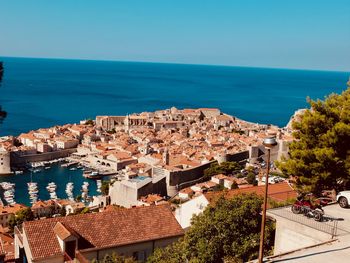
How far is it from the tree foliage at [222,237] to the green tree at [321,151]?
2195 millimetres

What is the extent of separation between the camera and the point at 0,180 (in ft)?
143

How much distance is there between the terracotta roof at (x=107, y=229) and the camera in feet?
28.6

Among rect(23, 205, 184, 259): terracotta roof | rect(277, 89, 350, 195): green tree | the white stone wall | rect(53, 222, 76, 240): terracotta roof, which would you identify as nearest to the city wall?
the white stone wall

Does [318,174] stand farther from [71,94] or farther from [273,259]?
[71,94]

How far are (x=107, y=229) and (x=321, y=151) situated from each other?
5.04 meters

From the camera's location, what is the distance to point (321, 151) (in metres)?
→ 9.02

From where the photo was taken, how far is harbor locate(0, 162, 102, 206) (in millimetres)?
36469

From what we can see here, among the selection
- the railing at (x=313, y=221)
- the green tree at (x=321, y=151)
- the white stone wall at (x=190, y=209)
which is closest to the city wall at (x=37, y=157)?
the white stone wall at (x=190, y=209)

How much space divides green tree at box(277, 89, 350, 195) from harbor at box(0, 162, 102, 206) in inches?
1073

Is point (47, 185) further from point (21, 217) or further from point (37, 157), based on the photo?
point (21, 217)

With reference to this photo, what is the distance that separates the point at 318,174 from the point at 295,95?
12375 centimetres

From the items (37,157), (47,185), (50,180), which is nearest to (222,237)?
(47,185)

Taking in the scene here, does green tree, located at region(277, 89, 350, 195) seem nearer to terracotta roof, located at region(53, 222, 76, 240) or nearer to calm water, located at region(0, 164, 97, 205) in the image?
terracotta roof, located at region(53, 222, 76, 240)

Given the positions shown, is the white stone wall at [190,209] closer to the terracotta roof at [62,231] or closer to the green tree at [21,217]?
the terracotta roof at [62,231]
